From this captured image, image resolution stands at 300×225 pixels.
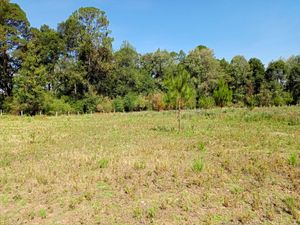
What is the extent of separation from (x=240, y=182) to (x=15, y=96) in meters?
35.1

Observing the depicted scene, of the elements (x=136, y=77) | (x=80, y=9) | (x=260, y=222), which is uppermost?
(x=80, y=9)

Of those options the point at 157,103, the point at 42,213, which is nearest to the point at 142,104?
the point at 157,103

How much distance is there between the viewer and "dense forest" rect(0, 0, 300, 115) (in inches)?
1483

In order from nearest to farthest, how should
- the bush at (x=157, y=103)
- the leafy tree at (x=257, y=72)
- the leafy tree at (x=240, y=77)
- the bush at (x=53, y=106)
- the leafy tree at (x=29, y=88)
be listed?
1. the leafy tree at (x=29, y=88)
2. the bush at (x=53, y=106)
3. the bush at (x=157, y=103)
4. the leafy tree at (x=240, y=77)
5. the leafy tree at (x=257, y=72)

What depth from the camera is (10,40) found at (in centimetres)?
3912

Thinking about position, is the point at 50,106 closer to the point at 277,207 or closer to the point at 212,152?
the point at 212,152

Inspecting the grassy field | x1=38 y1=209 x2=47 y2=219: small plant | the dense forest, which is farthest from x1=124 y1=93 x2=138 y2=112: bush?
x1=38 y1=209 x2=47 y2=219: small plant

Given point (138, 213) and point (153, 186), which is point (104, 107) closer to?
point (153, 186)

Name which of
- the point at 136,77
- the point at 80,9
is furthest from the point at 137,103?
the point at 80,9

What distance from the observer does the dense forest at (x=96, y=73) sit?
124ft

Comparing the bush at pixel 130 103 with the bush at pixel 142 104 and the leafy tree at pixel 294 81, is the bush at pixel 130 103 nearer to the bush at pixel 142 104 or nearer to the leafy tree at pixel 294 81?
the bush at pixel 142 104

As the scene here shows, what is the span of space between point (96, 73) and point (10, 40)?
14.9 metres

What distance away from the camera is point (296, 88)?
59844 mm

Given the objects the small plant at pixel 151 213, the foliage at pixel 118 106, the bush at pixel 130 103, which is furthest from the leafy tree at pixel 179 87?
the bush at pixel 130 103
